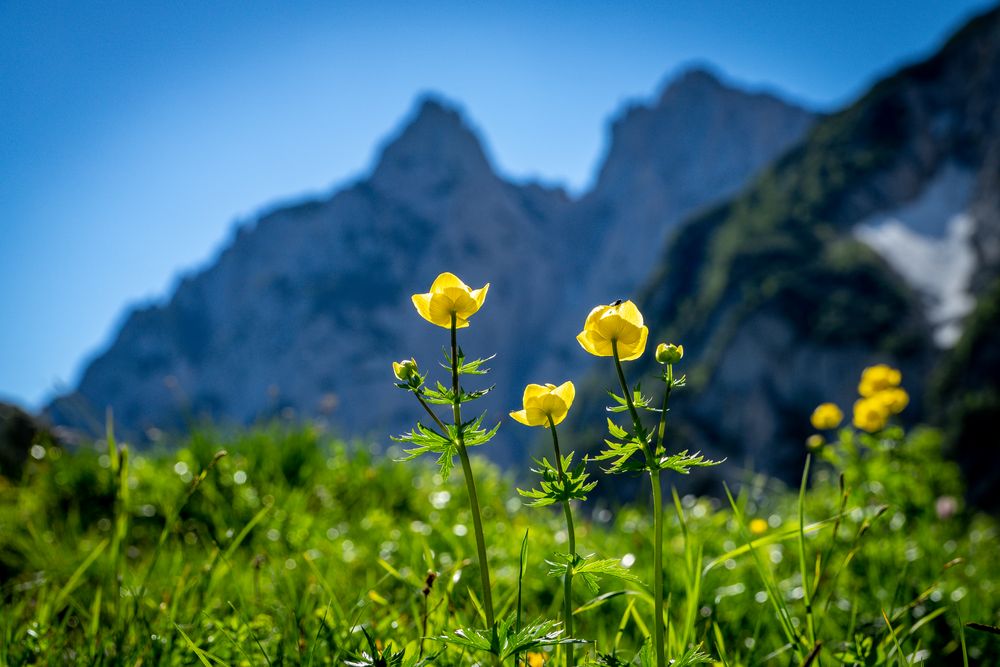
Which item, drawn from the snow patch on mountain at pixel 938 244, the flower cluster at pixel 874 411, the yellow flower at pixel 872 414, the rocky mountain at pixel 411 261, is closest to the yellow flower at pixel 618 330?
the flower cluster at pixel 874 411

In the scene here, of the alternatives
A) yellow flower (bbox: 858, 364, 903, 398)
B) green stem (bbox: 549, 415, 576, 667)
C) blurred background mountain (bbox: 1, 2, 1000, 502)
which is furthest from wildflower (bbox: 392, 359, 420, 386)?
blurred background mountain (bbox: 1, 2, 1000, 502)

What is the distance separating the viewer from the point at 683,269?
94812mm

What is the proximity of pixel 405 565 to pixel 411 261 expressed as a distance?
149171 millimetres

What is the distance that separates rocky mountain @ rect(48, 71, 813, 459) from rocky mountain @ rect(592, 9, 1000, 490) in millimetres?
57181

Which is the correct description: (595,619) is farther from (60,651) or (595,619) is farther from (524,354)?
(524,354)

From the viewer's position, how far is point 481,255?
475ft

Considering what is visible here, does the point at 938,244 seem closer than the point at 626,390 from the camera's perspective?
No

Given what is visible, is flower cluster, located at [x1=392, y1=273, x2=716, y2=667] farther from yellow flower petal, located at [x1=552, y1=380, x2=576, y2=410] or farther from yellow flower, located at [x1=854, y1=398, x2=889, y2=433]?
yellow flower, located at [x1=854, y1=398, x2=889, y2=433]

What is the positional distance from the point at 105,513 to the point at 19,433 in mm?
2185

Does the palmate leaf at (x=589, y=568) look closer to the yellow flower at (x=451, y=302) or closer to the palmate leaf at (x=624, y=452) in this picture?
the palmate leaf at (x=624, y=452)

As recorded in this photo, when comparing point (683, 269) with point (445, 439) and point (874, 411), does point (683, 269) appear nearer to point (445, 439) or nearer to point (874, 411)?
point (874, 411)

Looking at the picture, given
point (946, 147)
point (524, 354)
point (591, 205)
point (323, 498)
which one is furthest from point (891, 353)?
point (591, 205)

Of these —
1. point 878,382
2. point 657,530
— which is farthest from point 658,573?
point 878,382

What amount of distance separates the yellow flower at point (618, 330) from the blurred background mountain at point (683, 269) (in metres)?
48.6
